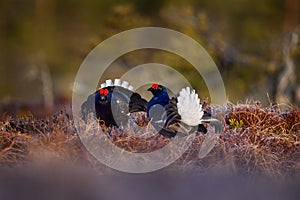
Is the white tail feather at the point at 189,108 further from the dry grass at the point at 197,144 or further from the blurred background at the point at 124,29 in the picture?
the blurred background at the point at 124,29

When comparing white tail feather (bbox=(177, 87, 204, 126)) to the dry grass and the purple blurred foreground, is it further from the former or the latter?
the purple blurred foreground

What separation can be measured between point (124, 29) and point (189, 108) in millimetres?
5028

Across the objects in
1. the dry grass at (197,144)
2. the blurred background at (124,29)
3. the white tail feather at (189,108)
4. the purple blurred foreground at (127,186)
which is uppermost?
the blurred background at (124,29)

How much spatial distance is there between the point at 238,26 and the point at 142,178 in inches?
314

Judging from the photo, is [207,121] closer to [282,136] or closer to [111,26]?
[282,136]

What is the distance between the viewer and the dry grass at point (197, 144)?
1.71 meters

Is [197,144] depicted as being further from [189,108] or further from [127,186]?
[127,186]

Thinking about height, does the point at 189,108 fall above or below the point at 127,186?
above

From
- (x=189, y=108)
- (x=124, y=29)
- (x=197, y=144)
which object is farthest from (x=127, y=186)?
(x=124, y=29)

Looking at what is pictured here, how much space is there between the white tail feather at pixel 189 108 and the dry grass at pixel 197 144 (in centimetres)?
6

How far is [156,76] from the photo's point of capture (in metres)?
4.64

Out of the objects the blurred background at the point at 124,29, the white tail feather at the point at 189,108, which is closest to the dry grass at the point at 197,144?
the white tail feather at the point at 189,108

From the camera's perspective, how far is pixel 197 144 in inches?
72.2

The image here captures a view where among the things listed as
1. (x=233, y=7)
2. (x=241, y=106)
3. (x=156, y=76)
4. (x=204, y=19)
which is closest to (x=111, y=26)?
(x=204, y=19)
